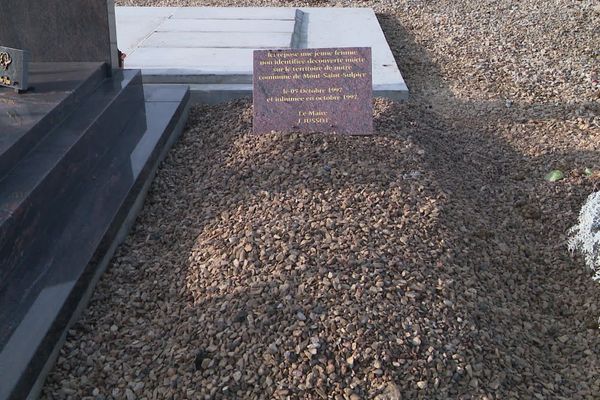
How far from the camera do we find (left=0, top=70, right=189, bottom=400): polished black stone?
2654mm

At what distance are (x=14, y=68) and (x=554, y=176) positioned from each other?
3726 millimetres

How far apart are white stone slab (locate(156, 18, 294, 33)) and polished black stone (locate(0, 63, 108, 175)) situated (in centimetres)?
253

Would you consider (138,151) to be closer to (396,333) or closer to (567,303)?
(396,333)

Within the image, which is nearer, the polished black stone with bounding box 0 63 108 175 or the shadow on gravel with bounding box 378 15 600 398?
the shadow on gravel with bounding box 378 15 600 398

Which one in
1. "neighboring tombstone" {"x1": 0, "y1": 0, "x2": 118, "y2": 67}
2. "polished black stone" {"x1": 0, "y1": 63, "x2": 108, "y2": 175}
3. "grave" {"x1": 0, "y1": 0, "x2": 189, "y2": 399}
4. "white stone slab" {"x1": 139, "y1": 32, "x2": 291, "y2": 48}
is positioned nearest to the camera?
"grave" {"x1": 0, "y1": 0, "x2": 189, "y2": 399}

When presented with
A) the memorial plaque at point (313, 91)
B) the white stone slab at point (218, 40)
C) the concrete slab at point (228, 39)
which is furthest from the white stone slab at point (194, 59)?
the memorial plaque at point (313, 91)

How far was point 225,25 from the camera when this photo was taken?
7512mm

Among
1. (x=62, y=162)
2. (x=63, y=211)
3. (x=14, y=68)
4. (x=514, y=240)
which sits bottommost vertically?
(x=514, y=240)

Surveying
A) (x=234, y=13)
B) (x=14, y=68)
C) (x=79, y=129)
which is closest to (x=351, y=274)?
(x=79, y=129)

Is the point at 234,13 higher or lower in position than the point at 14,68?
lower

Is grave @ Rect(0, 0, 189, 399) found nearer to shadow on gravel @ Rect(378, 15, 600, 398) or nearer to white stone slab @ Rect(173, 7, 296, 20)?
shadow on gravel @ Rect(378, 15, 600, 398)

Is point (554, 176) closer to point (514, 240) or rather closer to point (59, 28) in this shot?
point (514, 240)

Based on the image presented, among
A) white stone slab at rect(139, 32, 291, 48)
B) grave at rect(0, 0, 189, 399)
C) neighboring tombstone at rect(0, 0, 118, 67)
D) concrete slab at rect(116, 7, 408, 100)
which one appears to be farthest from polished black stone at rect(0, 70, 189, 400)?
white stone slab at rect(139, 32, 291, 48)

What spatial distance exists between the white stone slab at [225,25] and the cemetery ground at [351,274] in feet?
7.34
